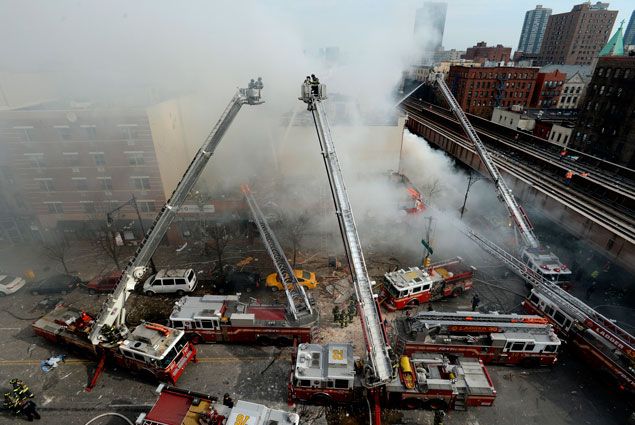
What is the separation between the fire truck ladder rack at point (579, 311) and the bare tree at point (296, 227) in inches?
419

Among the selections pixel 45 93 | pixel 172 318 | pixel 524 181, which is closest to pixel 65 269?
pixel 172 318

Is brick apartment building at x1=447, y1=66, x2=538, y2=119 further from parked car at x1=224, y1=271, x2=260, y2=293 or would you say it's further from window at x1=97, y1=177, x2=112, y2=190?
window at x1=97, y1=177, x2=112, y2=190

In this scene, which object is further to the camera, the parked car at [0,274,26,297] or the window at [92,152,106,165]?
the window at [92,152,106,165]

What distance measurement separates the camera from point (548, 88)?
5538cm

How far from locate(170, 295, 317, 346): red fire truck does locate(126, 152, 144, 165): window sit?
10327mm

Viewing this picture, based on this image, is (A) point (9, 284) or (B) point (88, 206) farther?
(B) point (88, 206)

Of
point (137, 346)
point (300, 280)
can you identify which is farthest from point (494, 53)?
point (137, 346)

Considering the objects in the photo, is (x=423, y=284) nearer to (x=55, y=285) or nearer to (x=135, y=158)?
(x=135, y=158)

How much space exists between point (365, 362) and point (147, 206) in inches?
685

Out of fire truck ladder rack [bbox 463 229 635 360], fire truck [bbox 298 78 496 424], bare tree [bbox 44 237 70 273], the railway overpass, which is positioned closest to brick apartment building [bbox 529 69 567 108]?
the railway overpass

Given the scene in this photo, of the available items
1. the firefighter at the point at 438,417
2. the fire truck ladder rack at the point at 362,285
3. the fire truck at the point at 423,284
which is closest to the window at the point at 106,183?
the fire truck ladder rack at the point at 362,285

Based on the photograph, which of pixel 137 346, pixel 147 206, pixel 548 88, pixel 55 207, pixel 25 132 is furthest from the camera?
pixel 548 88

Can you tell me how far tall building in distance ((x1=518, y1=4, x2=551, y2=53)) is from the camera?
497ft

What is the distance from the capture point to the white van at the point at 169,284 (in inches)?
654
